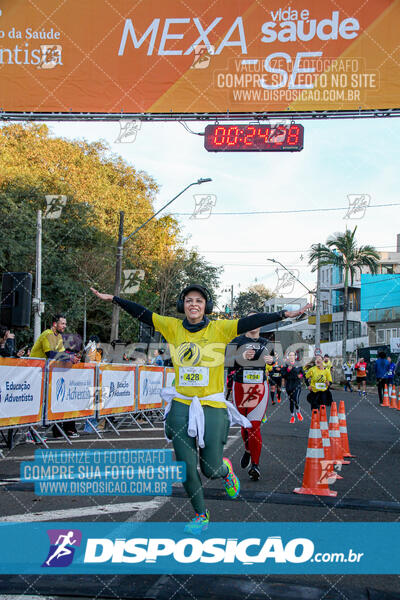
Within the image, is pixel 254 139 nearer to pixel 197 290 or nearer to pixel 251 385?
pixel 251 385

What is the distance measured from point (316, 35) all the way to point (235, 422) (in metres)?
9.33

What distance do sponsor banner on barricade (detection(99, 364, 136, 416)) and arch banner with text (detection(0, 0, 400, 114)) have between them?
197 inches

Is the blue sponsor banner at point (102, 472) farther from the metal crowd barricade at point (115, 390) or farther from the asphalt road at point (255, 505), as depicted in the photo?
the metal crowd barricade at point (115, 390)

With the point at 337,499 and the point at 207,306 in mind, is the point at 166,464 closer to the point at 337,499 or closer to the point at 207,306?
the point at 337,499

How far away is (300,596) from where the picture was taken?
12.5ft

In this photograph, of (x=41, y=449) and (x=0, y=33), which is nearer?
(x=41, y=449)

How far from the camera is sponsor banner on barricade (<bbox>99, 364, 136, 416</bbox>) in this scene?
12.5 m

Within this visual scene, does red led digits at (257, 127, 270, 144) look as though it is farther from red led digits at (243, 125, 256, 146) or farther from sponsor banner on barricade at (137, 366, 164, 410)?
sponsor banner on barricade at (137, 366, 164, 410)

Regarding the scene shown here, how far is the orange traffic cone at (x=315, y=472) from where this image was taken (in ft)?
22.5

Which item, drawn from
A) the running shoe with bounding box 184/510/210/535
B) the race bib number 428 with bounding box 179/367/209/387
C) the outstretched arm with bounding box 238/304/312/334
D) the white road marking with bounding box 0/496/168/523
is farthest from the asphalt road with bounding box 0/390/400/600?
the outstretched arm with bounding box 238/304/312/334

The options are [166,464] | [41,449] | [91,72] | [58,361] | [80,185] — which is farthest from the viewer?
[80,185]

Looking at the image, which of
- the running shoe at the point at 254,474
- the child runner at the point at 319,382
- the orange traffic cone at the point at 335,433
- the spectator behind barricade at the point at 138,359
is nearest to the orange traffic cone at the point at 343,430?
the orange traffic cone at the point at 335,433

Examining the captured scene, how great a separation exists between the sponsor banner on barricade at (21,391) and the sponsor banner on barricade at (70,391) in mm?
284

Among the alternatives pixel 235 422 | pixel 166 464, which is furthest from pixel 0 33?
pixel 235 422
